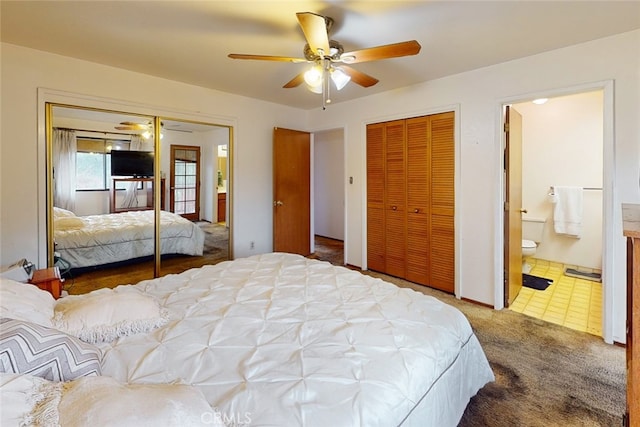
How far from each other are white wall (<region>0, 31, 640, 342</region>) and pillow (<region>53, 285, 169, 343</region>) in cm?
205

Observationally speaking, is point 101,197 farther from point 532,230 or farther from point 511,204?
point 532,230

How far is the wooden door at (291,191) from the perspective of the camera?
445cm

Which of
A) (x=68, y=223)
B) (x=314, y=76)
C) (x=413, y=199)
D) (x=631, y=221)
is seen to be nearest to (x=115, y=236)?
(x=68, y=223)

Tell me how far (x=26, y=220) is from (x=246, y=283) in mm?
2317

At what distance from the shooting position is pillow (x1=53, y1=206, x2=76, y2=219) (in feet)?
9.52

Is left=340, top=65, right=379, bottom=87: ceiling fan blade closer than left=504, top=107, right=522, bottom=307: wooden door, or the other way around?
left=340, top=65, right=379, bottom=87: ceiling fan blade

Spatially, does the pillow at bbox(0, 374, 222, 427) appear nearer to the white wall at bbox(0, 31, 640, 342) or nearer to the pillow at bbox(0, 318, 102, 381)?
the pillow at bbox(0, 318, 102, 381)

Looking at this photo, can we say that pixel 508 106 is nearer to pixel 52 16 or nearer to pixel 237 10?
pixel 237 10

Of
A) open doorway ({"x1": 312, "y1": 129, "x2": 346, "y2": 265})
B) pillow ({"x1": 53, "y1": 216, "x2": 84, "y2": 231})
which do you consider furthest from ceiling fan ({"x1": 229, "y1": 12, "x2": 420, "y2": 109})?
open doorway ({"x1": 312, "y1": 129, "x2": 346, "y2": 265})

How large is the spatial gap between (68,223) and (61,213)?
111 millimetres

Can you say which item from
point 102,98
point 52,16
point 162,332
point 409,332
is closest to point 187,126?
point 102,98

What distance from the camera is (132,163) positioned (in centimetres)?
338

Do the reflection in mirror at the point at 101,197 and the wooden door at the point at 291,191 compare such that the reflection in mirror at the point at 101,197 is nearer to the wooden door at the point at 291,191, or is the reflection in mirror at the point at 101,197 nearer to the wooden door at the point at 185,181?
→ the wooden door at the point at 185,181

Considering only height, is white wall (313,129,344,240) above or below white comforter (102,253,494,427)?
above
